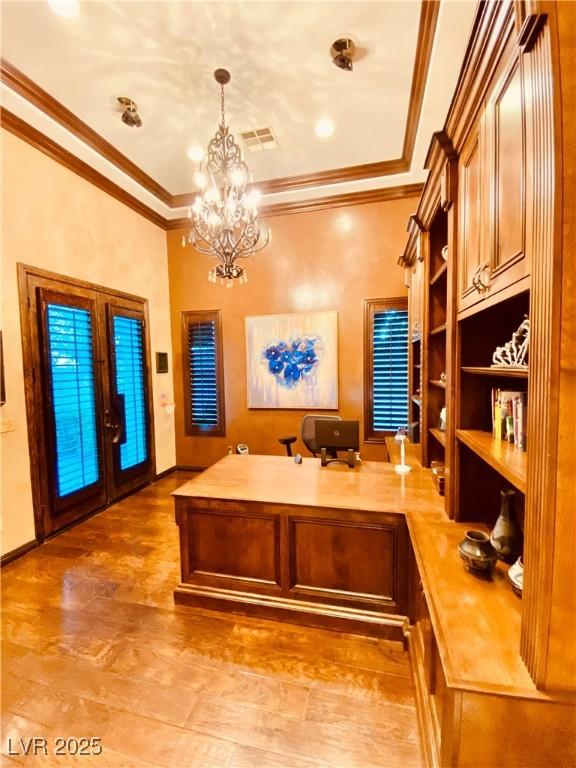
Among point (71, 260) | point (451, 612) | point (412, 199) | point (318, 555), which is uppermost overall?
point (412, 199)

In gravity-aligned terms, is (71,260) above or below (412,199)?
below

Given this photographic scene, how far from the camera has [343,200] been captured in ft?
13.1

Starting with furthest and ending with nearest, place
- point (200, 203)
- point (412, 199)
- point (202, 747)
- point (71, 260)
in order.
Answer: point (412, 199) < point (71, 260) < point (200, 203) < point (202, 747)

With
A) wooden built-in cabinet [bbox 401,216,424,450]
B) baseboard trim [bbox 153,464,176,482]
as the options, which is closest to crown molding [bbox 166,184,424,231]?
wooden built-in cabinet [bbox 401,216,424,450]

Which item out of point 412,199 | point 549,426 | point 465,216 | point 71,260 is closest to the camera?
point 549,426

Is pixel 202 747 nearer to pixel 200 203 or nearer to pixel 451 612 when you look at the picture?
pixel 451 612

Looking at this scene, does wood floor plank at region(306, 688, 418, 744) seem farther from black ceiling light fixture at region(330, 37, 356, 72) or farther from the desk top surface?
black ceiling light fixture at region(330, 37, 356, 72)

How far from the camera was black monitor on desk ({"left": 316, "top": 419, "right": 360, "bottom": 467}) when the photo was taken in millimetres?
2402

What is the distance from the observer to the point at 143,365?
14.0 ft

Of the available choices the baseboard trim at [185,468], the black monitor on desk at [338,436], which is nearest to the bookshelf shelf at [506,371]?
the black monitor on desk at [338,436]

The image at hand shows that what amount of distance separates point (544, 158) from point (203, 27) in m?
2.43

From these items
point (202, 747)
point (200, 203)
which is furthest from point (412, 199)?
point (202, 747)

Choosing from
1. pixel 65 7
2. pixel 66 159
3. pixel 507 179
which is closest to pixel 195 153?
pixel 66 159

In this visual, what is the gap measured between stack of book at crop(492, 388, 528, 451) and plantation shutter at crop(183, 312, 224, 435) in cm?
367
